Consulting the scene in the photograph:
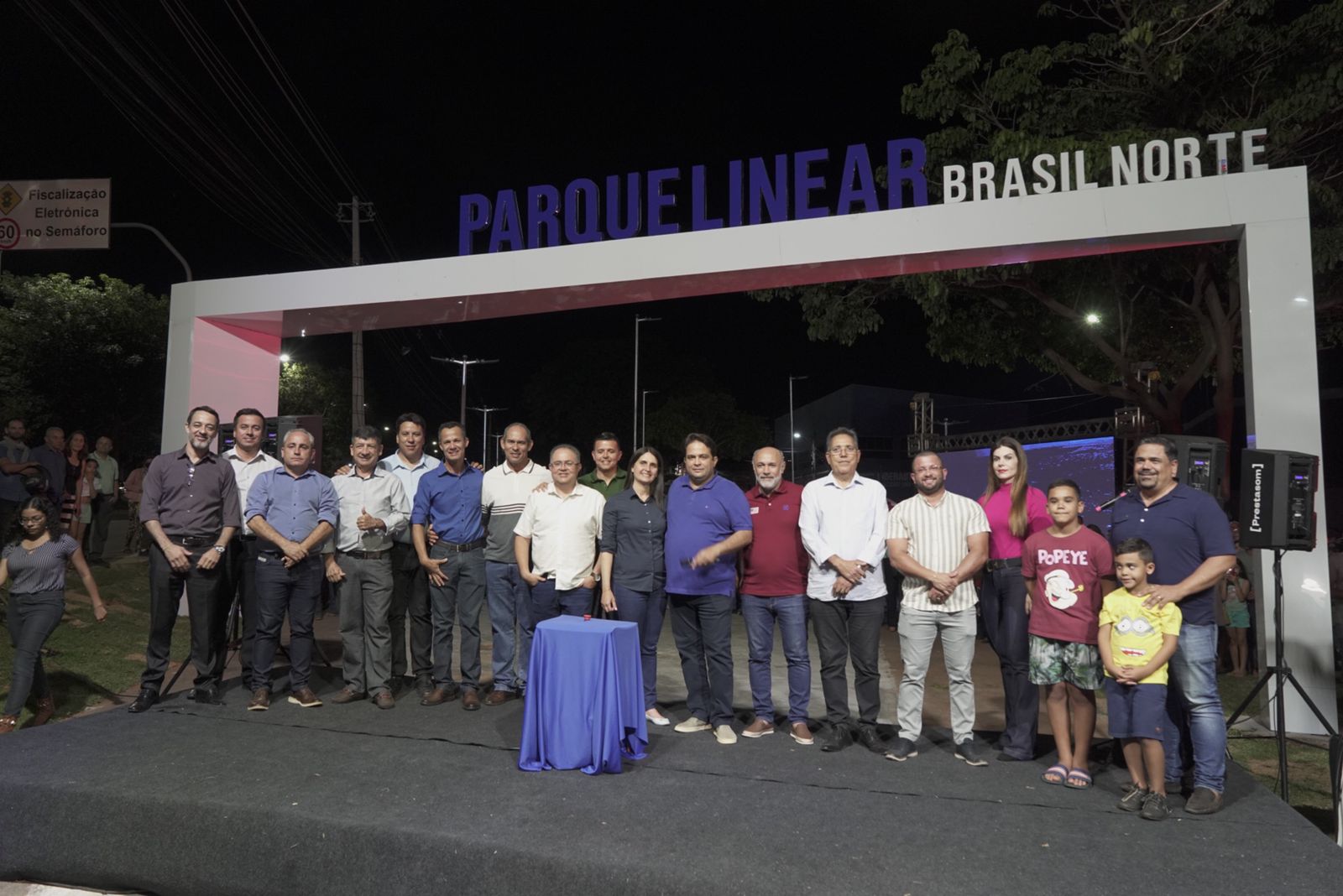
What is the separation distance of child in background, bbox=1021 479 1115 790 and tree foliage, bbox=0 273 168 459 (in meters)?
19.1

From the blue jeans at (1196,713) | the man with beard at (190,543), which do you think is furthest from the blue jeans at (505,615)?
the blue jeans at (1196,713)

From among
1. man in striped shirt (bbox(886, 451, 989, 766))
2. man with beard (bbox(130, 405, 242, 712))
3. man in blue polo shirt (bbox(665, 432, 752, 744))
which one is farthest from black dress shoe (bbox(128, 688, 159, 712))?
man in striped shirt (bbox(886, 451, 989, 766))

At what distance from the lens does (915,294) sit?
432 inches

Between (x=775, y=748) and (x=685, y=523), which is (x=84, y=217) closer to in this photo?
(x=685, y=523)

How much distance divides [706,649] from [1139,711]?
2.14m

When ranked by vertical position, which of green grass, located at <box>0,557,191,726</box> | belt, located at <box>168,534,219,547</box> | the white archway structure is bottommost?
green grass, located at <box>0,557,191,726</box>

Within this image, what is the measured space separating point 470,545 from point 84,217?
6216 millimetres

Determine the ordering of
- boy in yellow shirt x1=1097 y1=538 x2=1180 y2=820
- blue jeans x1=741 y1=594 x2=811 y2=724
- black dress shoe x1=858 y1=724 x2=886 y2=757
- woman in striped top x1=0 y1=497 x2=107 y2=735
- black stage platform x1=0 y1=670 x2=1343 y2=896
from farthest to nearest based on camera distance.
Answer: woman in striped top x1=0 y1=497 x2=107 y2=735
blue jeans x1=741 y1=594 x2=811 y2=724
black dress shoe x1=858 y1=724 x2=886 y2=757
boy in yellow shirt x1=1097 y1=538 x2=1180 y2=820
black stage platform x1=0 y1=670 x2=1343 y2=896

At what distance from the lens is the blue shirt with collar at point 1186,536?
3801mm

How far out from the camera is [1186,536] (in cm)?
384

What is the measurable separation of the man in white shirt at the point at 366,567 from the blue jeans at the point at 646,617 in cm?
152

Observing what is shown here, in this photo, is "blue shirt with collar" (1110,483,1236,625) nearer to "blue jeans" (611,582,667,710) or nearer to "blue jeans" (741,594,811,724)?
"blue jeans" (741,594,811,724)

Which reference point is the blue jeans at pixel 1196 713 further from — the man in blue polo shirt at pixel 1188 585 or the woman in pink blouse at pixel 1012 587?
the woman in pink blouse at pixel 1012 587

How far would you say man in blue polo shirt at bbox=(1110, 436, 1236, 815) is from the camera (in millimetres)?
3662
